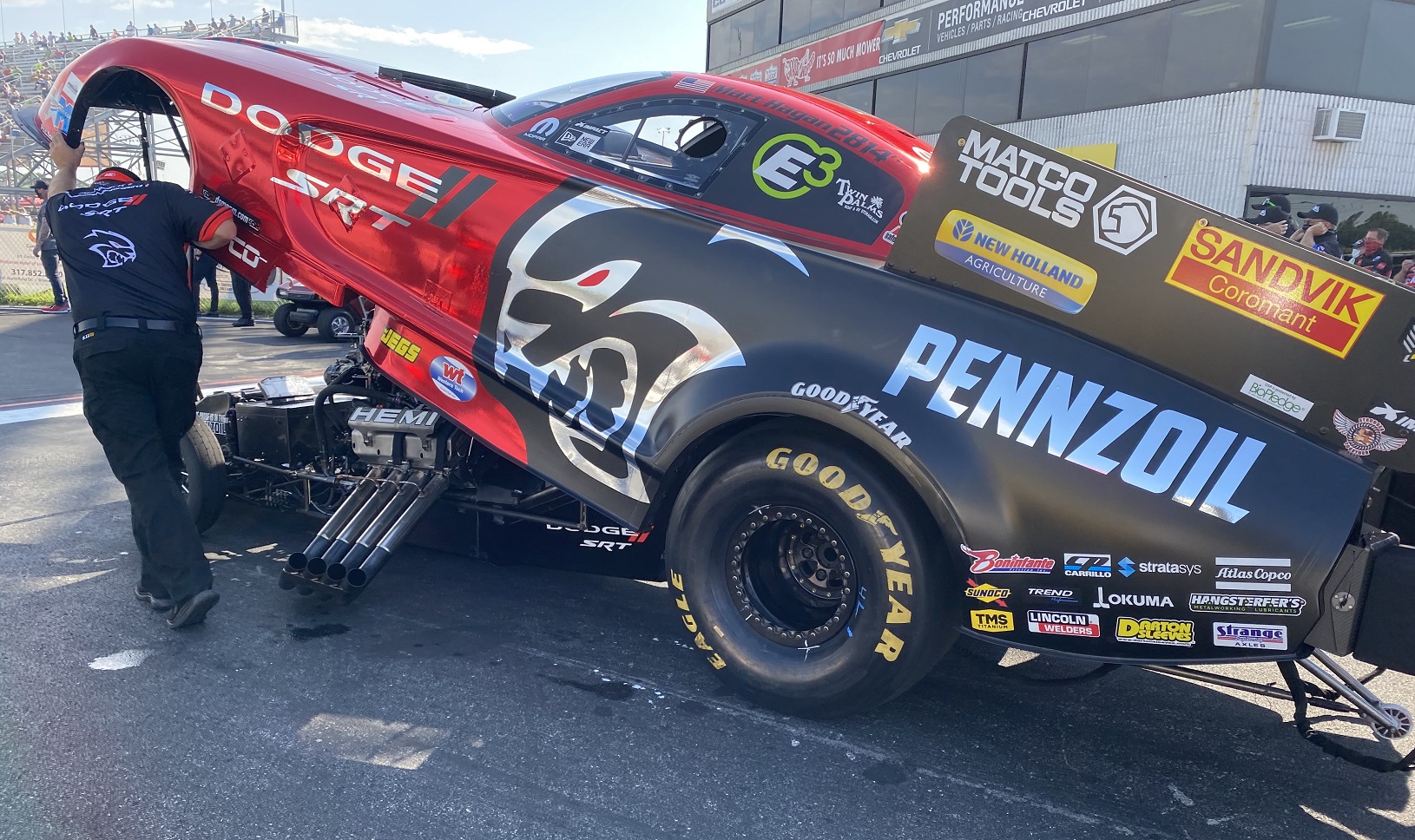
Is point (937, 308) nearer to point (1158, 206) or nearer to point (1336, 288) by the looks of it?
point (1158, 206)

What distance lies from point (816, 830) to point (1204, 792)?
122 centimetres

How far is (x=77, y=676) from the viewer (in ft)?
10.0

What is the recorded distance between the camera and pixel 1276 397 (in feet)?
8.03

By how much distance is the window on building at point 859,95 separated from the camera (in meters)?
20.8

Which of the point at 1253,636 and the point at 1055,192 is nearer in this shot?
the point at 1253,636

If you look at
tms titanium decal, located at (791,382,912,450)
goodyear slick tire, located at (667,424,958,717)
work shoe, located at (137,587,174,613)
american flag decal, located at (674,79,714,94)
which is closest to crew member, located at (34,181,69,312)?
work shoe, located at (137,587,174,613)

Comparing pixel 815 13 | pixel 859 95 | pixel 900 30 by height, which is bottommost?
pixel 859 95

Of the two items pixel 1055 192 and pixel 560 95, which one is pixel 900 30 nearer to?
pixel 560 95

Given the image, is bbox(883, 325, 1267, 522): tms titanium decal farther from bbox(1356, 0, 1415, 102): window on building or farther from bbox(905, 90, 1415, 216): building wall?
bbox(1356, 0, 1415, 102): window on building

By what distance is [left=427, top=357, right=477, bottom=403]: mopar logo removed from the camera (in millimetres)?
3557

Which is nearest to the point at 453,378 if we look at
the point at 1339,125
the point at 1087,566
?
the point at 1087,566

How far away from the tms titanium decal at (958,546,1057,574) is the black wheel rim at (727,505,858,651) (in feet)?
1.45

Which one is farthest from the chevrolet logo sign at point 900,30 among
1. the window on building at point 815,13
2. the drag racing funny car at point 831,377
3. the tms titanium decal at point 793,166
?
the tms titanium decal at point 793,166

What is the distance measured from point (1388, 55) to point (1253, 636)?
14.9 m
